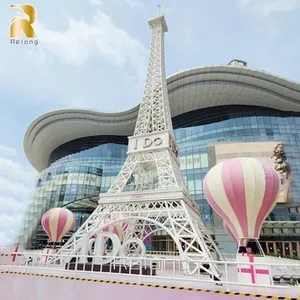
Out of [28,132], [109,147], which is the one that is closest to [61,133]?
[28,132]

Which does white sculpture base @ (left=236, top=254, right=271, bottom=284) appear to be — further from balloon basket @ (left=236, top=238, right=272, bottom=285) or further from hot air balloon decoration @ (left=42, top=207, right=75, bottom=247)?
hot air balloon decoration @ (left=42, top=207, right=75, bottom=247)

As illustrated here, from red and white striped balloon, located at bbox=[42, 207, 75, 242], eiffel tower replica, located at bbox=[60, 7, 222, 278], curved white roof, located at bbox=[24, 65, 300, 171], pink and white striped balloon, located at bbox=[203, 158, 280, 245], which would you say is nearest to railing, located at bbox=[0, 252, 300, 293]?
eiffel tower replica, located at bbox=[60, 7, 222, 278]

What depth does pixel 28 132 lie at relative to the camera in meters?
52.5

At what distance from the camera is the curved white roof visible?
37562mm

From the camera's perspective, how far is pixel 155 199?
1862 cm

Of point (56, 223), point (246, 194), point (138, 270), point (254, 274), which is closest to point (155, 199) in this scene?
point (138, 270)

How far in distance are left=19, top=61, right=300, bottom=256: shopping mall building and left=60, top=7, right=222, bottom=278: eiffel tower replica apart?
11.1m

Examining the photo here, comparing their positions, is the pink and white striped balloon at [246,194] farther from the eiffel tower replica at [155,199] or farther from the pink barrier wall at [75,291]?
the pink barrier wall at [75,291]

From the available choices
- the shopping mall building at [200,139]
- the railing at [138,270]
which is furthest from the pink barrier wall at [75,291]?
the shopping mall building at [200,139]

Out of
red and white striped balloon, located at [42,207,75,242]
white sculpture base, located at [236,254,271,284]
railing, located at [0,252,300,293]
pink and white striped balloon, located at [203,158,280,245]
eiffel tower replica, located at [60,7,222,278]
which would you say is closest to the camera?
railing, located at [0,252,300,293]

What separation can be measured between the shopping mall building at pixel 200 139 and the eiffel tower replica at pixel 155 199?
11.1 m

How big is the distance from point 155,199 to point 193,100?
95.0ft

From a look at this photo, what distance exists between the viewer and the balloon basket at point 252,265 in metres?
8.99

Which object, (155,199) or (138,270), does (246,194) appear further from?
(155,199)
